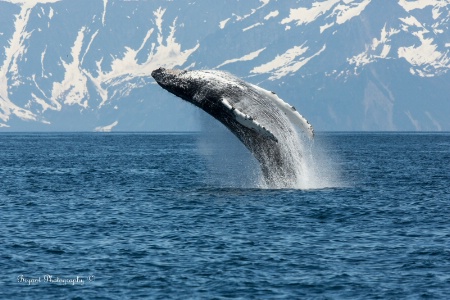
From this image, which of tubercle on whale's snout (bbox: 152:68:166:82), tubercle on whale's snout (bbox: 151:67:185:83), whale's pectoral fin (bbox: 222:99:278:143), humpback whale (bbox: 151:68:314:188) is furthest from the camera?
tubercle on whale's snout (bbox: 152:68:166:82)

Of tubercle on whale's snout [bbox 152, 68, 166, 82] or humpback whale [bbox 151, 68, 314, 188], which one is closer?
humpback whale [bbox 151, 68, 314, 188]

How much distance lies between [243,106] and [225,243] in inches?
208

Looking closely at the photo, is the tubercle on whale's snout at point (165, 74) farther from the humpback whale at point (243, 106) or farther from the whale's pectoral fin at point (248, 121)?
the whale's pectoral fin at point (248, 121)

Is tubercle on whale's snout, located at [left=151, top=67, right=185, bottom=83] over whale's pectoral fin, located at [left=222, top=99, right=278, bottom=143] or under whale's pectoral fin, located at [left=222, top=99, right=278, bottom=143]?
over

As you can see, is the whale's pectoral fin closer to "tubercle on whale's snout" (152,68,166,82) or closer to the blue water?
"tubercle on whale's snout" (152,68,166,82)

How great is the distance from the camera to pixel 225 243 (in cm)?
2722

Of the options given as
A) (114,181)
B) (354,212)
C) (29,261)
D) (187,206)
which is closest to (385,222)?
(354,212)

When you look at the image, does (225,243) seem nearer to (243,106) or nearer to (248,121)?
(248,121)

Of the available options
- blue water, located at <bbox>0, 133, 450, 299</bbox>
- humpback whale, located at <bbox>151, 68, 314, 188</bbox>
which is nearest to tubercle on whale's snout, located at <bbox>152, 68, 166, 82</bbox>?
humpback whale, located at <bbox>151, 68, 314, 188</bbox>

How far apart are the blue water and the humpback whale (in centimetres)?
285

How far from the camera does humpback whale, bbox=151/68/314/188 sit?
98.4 feet

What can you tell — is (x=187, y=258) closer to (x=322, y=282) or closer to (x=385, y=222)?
(x=322, y=282)

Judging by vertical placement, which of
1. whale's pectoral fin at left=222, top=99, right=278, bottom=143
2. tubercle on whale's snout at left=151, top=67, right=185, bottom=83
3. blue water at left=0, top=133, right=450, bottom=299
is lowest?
blue water at left=0, top=133, right=450, bottom=299

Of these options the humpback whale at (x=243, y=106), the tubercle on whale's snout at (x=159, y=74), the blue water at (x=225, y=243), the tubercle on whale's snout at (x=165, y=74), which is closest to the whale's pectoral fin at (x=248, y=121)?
the humpback whale at (x=243, y=106)
